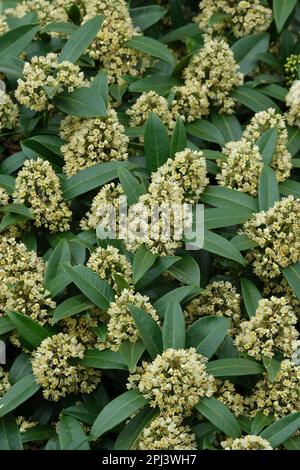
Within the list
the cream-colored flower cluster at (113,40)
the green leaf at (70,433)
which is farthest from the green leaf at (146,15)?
the green leaf at (70,433)

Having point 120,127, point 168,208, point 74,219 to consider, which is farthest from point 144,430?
point 120,127

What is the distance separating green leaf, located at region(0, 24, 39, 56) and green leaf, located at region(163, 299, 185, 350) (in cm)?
207

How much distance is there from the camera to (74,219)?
4574mm

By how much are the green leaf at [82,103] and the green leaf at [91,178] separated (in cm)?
29

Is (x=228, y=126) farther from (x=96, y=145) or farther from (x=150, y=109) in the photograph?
(x=96, y=145)

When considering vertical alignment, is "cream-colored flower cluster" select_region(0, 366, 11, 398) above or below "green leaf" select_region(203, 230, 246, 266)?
below

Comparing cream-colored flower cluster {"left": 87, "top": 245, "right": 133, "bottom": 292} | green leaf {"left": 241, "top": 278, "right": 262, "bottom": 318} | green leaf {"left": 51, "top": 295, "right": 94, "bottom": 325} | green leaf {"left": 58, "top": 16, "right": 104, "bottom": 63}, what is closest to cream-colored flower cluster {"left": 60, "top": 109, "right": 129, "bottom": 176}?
green leaf {"left": 58, "top": 16, "right": 104, "bottom": 63}

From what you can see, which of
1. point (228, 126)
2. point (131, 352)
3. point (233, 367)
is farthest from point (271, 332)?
point (228, 126)

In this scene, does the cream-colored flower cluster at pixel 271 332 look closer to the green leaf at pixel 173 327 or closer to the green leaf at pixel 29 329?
the green leaf at pixel 173 327

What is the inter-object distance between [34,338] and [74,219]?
2.96ft

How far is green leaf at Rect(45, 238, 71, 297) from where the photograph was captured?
159 inches

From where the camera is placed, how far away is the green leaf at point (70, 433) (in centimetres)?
363

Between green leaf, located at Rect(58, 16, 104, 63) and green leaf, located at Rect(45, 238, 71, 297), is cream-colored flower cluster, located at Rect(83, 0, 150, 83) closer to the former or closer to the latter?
green leaf, located at Rect(58, 16, 104, 63)

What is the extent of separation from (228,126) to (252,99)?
9.4 inches
